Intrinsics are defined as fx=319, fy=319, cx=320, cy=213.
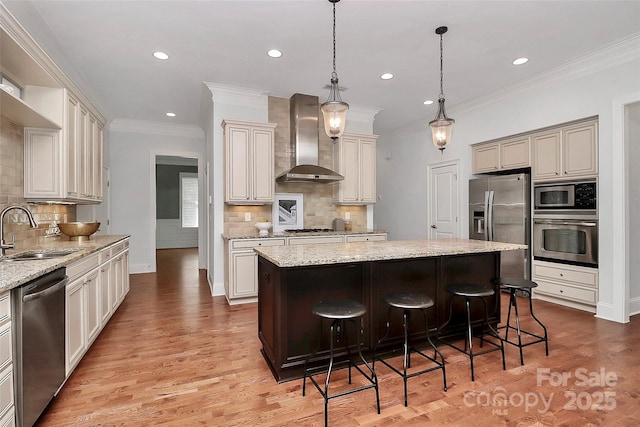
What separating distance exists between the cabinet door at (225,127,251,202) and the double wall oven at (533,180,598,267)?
3844mm

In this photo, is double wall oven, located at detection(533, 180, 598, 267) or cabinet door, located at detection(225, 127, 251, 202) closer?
double wall oven, located at detection(533, 180, 598, 267)

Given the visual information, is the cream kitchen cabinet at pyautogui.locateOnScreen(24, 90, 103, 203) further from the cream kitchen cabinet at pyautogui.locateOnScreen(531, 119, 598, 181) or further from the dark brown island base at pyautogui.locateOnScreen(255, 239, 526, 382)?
the cream kitchen cabinet at pyautogui.locateOnScreen(531, 119, 598, 181)

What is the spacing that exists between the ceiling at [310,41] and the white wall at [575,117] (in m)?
0.20

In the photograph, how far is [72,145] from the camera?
3098mm

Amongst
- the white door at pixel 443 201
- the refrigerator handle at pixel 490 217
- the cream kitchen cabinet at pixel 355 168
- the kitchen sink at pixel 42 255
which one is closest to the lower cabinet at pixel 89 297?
the kitchen sink at pixel 42 255

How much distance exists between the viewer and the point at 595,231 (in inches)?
140

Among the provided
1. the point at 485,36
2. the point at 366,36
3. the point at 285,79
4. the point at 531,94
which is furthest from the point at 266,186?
the point at 531,94

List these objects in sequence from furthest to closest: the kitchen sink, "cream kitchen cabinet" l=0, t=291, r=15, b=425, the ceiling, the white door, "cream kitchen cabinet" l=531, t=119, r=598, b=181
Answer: the white door
"cream kitchen cabinet" l=531, t=119, r=598, b=181
the ceiling
the kitchen sink
"cream kitchen cabinet" l=0, t=291, r=15, b=425

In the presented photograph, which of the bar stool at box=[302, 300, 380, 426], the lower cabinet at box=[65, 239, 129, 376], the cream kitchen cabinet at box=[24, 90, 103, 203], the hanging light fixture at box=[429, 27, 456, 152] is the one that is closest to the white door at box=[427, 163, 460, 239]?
the hanging light fixture at box=[429, 27, 456, 152]

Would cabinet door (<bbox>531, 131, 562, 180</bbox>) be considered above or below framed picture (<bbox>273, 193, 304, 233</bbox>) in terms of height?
above

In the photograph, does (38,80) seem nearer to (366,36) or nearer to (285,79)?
(285,79)

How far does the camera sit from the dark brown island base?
221 centimetres

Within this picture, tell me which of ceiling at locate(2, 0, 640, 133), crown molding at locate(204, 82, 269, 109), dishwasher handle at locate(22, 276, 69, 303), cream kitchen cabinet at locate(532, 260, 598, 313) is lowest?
cream kitchen cabinet at locate(532, 260, 598, 313)

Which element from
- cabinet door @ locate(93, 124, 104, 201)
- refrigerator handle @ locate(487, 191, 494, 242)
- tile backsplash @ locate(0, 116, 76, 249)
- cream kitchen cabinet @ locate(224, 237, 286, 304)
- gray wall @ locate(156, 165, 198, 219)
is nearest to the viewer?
tile backsplash @ locate(0, 116, 76, 249)
